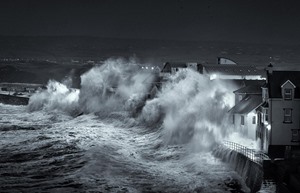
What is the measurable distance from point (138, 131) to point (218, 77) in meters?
18.6

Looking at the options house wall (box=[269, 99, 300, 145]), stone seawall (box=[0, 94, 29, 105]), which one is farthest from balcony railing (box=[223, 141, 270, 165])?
stone seawall (box=[0, 94, 29, 105])

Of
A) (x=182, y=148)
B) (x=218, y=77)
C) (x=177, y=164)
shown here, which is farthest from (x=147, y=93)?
(x=177, y=164)

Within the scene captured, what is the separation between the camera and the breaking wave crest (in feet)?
175

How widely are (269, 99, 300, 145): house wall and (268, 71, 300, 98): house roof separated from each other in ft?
2.21

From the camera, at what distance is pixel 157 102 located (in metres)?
79.8

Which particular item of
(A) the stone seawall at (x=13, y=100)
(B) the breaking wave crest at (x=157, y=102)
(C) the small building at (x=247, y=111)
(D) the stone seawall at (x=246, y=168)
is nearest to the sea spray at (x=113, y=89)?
(B) the breaking wave crest at (x=157, y=102)

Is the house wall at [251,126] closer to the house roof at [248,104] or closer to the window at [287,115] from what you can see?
the house roof at [248,104]

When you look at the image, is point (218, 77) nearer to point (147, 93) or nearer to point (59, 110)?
point (147, 93)

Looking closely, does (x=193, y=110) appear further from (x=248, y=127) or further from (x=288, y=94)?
(x=288, y=94)

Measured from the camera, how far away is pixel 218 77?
75.4 m

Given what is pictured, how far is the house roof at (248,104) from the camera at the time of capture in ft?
140


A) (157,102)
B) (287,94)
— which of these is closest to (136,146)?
(287,94)

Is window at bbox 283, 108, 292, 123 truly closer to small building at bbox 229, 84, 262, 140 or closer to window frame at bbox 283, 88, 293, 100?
window frame at bbox 283, 88, 293, 100

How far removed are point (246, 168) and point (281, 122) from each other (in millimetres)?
5810
